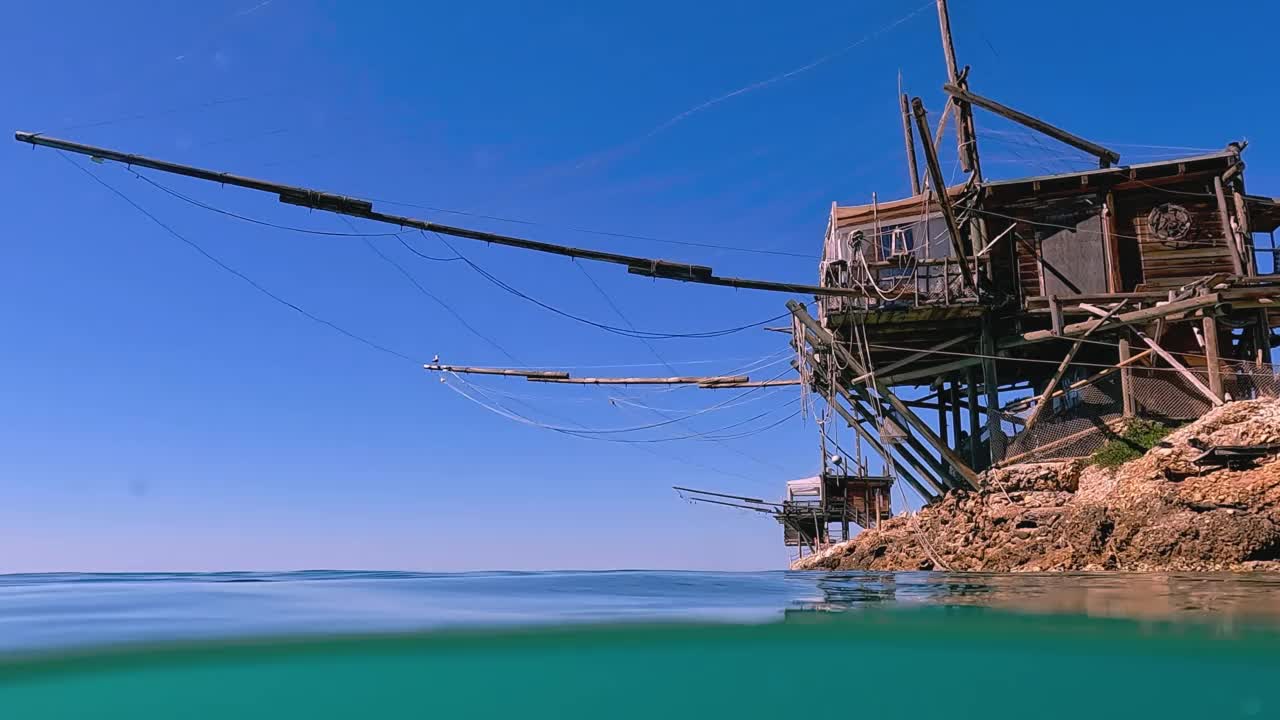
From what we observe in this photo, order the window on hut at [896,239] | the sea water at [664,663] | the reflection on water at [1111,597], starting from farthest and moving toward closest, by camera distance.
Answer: the window on hut at [896,239], the reflection on water at [1111,597], the sea water at [664,663]

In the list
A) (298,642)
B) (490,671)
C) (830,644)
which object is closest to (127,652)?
(298,642)

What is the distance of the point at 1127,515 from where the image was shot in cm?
1662

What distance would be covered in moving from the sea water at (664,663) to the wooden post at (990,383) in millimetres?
15115

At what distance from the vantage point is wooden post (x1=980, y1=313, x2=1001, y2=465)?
22547 mm

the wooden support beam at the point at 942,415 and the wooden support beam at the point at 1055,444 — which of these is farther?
the wooden support beam at the point at 942,415

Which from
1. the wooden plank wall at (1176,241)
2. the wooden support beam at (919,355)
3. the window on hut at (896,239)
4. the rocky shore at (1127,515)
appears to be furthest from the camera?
the window on hut at (896,239)

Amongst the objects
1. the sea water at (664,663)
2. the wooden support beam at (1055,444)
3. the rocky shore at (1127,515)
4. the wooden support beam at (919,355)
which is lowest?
the sea water at (664,663)

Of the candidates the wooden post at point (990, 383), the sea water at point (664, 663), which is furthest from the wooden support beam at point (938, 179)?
the sea water at point (664, 663)

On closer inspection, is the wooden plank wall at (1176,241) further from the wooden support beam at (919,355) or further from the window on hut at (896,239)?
the window on hut at (896,239)

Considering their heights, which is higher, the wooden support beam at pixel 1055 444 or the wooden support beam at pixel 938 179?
the wooden support beam at pixel 938 179

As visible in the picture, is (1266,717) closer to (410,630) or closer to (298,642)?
(410,630)

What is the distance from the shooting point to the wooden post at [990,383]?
22.5m

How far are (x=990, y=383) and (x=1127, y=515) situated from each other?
7257 millimetres

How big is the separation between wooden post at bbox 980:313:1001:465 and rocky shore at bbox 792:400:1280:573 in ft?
5.62
